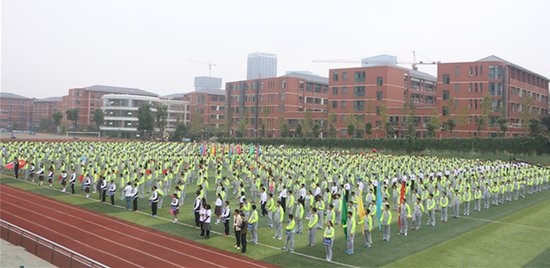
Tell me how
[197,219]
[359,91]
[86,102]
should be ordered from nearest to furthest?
[197,219], [359,91], [86,102]

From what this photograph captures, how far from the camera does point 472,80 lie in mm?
65312

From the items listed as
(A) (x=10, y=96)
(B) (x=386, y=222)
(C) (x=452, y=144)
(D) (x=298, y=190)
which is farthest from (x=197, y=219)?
(A) (x=10, y=96)

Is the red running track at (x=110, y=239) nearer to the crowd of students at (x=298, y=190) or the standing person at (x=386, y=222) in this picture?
the crowd of students at (x=298, y=190)

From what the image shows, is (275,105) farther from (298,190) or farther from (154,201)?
(154,201)

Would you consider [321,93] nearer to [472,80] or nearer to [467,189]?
[472,80]

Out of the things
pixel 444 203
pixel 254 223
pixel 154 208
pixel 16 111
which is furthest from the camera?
pixel 16 111

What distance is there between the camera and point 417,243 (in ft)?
54.5

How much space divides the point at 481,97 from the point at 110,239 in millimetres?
60760

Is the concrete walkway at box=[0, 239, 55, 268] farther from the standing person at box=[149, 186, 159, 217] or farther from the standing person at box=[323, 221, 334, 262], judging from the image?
the standing person at box=[323, 221, 334, 262]

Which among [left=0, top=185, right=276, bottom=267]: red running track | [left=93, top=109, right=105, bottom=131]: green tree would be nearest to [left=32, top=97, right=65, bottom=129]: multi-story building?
[left=93, top=109, right=105, bottom=131]: green tree

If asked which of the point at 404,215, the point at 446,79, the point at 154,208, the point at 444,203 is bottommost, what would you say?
the point at 154,208

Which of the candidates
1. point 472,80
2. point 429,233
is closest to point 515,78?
point 472,80

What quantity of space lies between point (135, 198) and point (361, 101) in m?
58.0

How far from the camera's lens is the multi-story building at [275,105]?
86250mm
